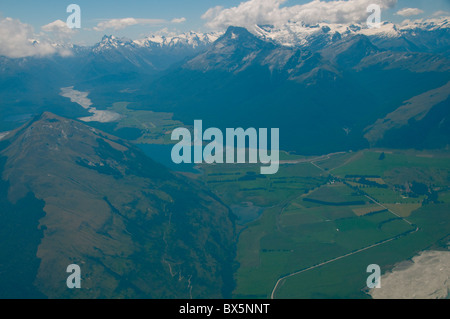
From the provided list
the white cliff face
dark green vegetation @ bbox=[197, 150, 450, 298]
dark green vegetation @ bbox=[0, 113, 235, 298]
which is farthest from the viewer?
dark green vegetation @ bbox=[197, 150, 450, 298]

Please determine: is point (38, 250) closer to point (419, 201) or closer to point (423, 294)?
point (423, 294)

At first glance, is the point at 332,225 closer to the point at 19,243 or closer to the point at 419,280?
the point at 419,280

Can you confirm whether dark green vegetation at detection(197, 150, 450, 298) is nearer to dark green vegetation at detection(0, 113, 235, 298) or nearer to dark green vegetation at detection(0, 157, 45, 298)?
dark green vegetation at detection(0, 113, 235, 298)

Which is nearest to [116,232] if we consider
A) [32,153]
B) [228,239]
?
[228,239]

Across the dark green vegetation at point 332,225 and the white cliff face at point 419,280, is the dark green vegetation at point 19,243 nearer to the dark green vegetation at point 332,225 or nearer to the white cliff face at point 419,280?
the dark green vegetation at point 332,225

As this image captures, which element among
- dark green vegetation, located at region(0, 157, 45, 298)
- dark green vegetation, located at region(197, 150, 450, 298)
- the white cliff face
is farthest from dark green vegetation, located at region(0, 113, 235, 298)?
the white cliff face

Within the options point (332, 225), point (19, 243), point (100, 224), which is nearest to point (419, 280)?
point (332, 225)

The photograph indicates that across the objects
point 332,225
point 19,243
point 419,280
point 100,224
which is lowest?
point 419,280
